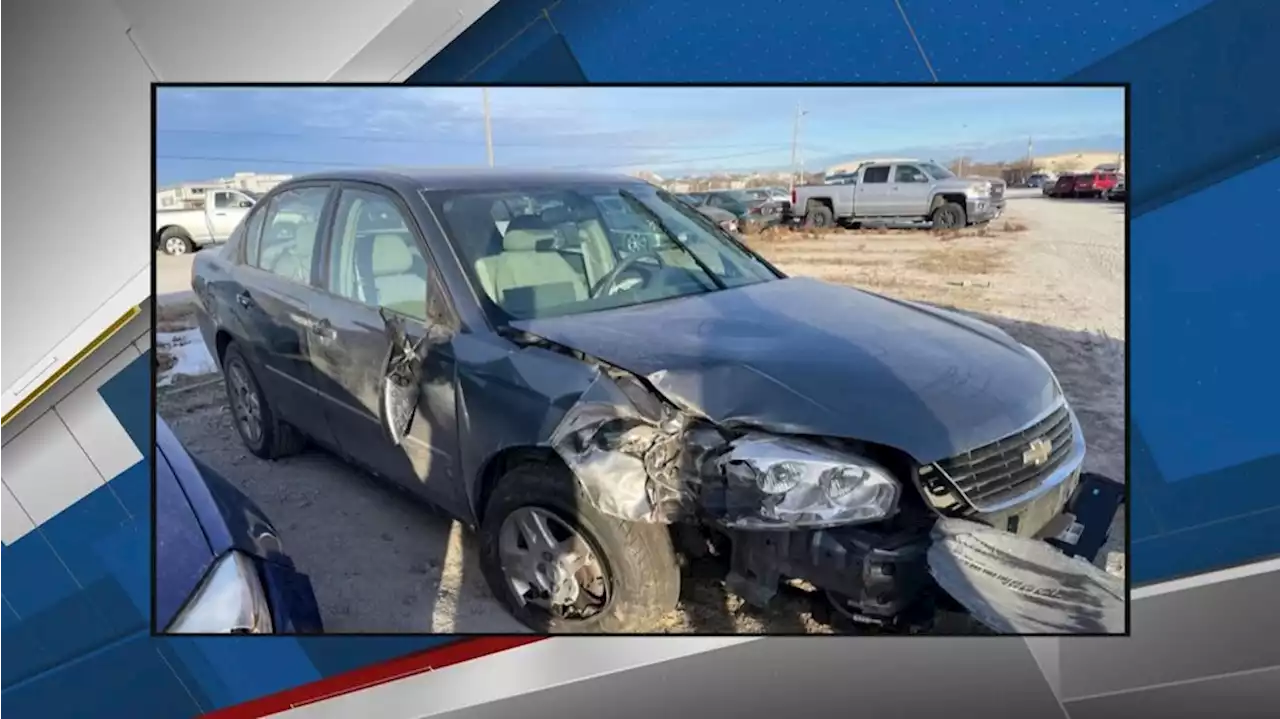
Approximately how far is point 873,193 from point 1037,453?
32.5 inches

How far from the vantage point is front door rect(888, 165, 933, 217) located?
8.27 ft

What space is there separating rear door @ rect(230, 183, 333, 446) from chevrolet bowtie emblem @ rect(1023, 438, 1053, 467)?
6.34ft

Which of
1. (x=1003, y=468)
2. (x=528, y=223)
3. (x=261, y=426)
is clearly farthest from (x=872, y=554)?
(x=261, y=426)

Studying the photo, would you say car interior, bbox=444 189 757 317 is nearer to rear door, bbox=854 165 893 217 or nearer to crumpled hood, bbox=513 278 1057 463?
crumpled hood, bbox=513 278 1057 463

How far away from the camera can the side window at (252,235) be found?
2.62m

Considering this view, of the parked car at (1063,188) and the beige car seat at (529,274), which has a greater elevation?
the parked car at (1063,188)

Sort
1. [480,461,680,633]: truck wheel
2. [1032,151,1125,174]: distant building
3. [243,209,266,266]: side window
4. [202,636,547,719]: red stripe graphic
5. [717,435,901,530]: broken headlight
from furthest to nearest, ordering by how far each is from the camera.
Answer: [202,636,547,719]: red stripe graphic, [243,209,266,266]: side window, [1032,151,1125,174]: distant building, [480,461,680,633]: truck wheel, [717,435,901,530]: broken headlight

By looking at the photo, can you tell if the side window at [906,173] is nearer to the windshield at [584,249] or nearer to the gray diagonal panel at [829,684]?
the windshield at [584,249]

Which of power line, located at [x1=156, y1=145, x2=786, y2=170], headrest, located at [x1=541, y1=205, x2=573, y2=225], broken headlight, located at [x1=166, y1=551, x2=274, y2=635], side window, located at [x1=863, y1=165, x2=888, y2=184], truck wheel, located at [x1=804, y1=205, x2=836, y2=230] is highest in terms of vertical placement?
power line, located at [x1=156, y1=145, x2=786, y2=170]

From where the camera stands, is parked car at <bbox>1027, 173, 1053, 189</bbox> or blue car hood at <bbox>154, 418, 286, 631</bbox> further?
blue car hood at <bbox>154, 418, 286, 631</bbox>

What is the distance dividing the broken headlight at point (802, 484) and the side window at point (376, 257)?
952 millimetres

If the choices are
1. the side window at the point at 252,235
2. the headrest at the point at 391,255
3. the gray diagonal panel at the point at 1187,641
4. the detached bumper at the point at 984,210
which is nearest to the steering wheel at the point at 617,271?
the headrest at the point at 391,255

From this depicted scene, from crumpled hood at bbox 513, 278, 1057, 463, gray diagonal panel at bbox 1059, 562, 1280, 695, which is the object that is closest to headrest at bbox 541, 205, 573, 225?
crumpled hood at bbox 513, 278, 1057, 463

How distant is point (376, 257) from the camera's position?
2.54 metres
